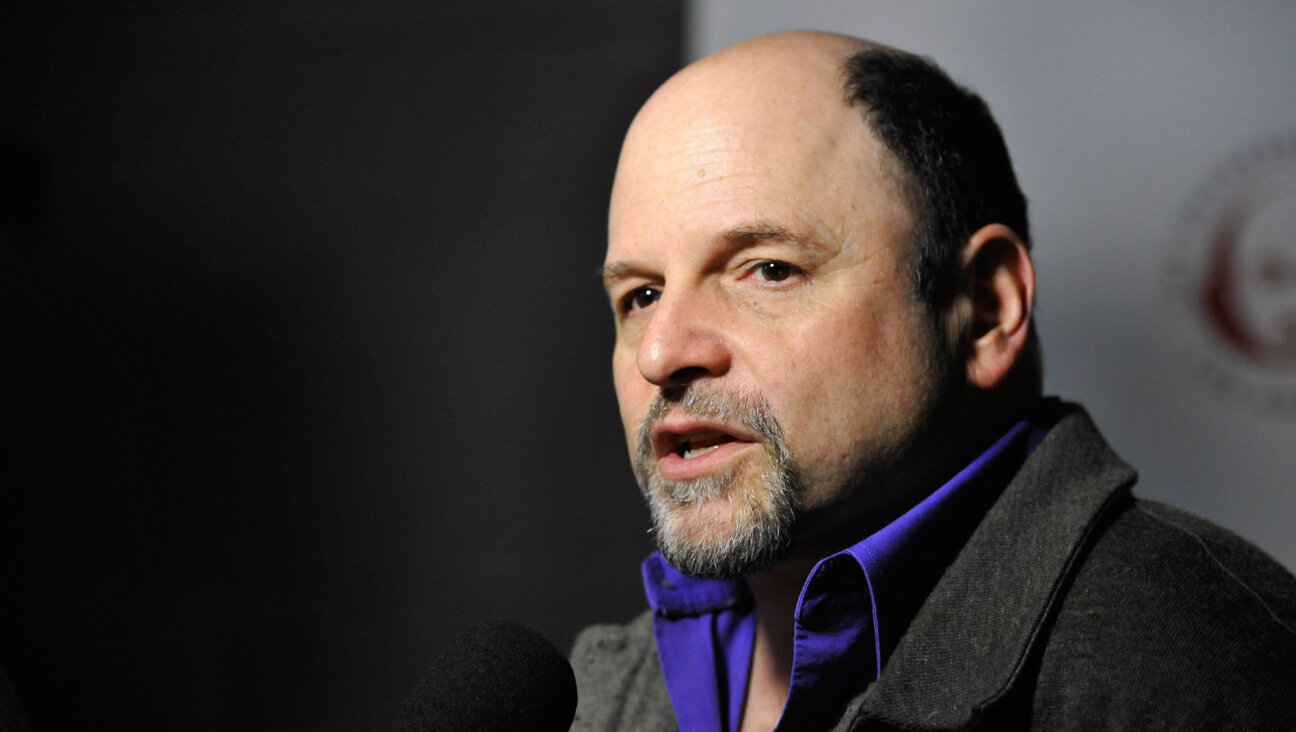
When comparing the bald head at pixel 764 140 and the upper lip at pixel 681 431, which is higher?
the bald head at pixel 764 140

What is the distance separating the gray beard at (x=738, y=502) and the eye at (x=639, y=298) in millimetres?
152

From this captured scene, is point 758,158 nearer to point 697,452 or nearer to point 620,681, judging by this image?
point 697,452

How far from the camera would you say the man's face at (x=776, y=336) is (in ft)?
2.89

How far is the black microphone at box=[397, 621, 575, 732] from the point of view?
68 cm

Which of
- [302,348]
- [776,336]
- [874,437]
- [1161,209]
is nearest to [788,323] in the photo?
[776,336]

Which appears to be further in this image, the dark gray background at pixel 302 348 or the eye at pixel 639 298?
the dark gray background at pixel 302 348

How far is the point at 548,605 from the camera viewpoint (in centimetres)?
212

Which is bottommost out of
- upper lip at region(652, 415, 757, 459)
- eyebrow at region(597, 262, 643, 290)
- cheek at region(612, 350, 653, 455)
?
upper lip at region(652, 415, 757, 459)

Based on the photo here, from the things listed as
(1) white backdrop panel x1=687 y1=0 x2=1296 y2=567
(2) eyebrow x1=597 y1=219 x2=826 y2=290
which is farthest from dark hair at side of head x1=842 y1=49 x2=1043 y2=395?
(1) white backdrop panel x1=687 y1=0 x2=1296 y2=567

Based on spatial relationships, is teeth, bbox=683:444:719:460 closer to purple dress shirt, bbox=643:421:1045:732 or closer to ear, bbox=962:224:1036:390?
purple dress shirt, bbox=643:421:1045:732

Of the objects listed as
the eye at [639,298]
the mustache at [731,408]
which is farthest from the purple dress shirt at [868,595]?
the eye at [639,298]

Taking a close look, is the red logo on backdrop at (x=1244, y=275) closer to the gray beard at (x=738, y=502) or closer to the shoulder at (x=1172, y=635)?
the shoulder at (x=1172, y=635)

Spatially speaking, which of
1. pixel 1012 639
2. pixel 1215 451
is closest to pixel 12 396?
pixel 1012 639

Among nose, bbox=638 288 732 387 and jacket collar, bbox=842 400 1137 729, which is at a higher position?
nose, bbox=638 288 732 387
